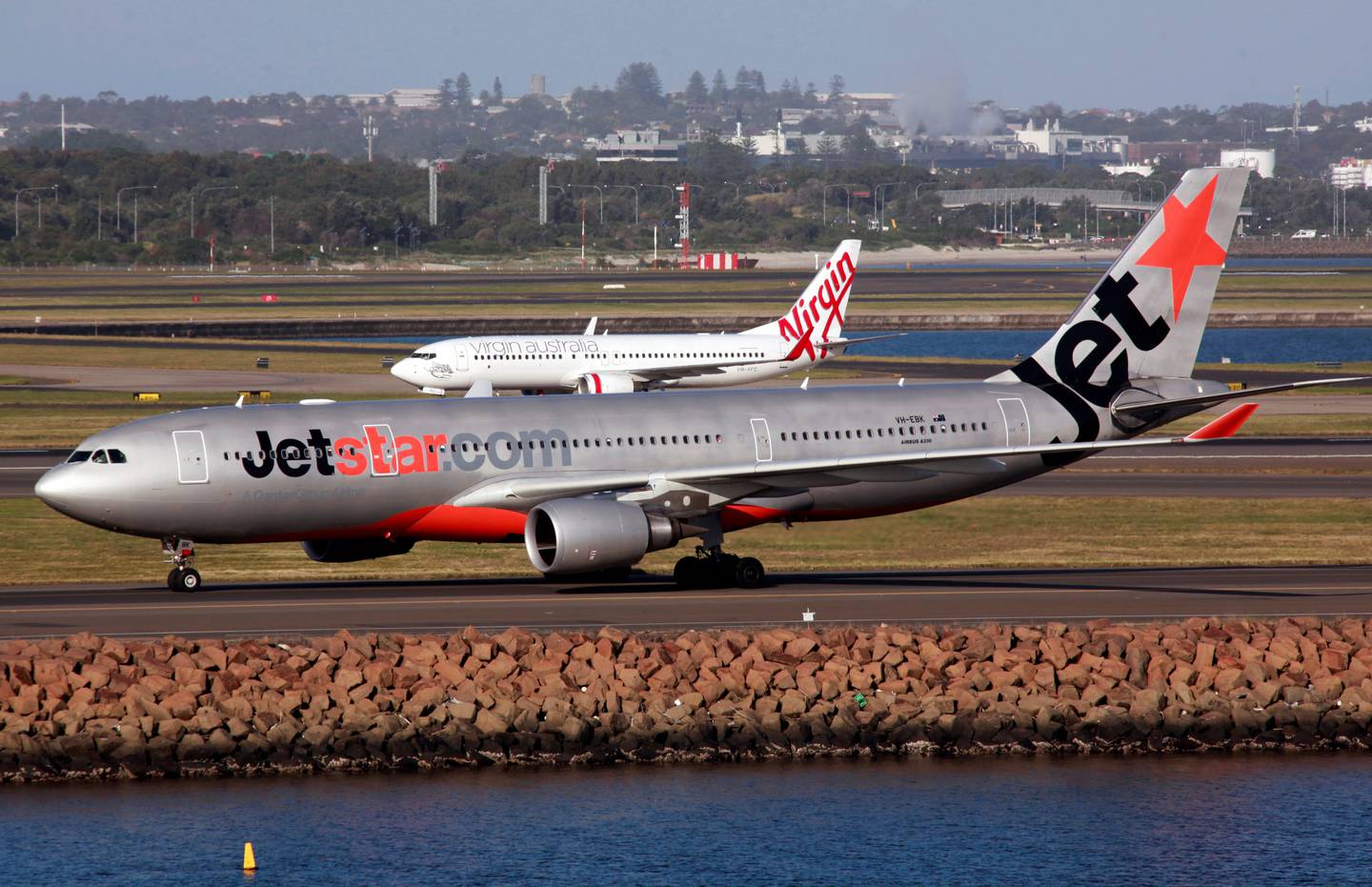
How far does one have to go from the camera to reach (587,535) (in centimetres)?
3891

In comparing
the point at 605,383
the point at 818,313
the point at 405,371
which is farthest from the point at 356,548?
the point at 818,313

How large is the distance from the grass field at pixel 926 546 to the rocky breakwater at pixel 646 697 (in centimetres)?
1166

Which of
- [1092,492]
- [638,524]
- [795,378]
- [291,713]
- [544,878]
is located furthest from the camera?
[795,378]

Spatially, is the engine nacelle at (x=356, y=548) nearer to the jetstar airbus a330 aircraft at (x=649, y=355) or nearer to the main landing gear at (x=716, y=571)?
the main landing gear at (x=716, y=571)

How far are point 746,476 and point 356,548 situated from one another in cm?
878

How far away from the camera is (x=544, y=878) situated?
25.7 m

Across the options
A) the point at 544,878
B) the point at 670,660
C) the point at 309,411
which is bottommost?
the point at 544,878

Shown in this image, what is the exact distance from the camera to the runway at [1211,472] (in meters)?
57.4

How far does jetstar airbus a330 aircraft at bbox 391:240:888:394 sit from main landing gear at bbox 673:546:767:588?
46696 mm

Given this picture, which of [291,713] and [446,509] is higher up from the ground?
[446,509]

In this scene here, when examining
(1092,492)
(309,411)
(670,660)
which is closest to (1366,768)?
(670,660)

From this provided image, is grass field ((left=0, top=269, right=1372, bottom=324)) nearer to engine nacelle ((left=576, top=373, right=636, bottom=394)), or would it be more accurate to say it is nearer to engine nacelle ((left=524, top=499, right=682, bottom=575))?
engine nacelle ((left=576, top=373, right=636, bottom=394))

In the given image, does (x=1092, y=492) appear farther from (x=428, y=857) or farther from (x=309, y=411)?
(x=428, y=857)

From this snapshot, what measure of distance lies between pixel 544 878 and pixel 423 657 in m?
7.58
